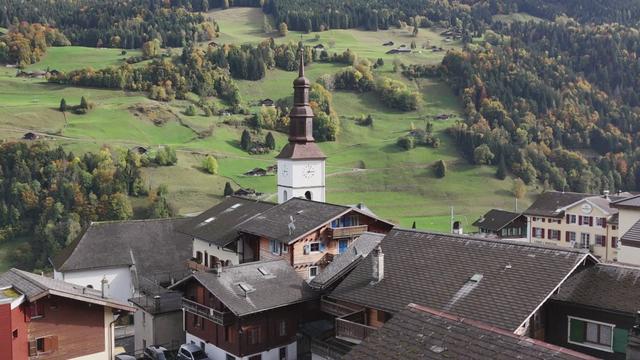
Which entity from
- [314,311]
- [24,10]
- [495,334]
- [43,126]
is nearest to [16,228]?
[43,126]

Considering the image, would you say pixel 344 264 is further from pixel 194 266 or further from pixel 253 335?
pixel 194 266

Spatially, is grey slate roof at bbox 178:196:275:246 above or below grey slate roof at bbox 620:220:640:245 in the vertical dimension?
below

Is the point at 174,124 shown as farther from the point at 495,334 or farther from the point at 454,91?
the point at 495,334

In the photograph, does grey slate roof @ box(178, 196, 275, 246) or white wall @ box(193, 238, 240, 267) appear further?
grey slate roof @ box(178, 196, 275, 246)

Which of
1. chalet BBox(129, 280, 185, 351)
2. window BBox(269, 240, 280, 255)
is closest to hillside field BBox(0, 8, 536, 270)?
chalet BBox(129, 280, 185, 351)

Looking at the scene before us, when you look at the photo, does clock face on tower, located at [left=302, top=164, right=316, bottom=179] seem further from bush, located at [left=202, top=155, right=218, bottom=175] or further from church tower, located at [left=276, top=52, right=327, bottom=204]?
bush, located at [left=202, top=155, right=218, bottom=175]

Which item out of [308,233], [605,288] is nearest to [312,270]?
[308,233]

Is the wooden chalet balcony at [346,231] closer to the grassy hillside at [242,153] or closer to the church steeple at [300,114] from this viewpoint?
the church steeple at [300,114]
